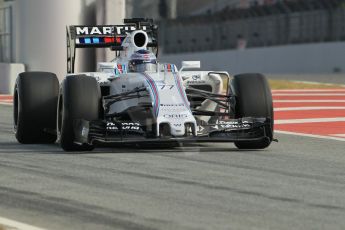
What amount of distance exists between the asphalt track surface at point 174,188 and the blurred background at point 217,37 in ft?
36.3

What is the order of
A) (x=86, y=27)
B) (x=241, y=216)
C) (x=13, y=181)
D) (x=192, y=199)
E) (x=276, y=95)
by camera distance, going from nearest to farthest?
(x=241, y=216) < (x=192, y=199) < (x=13, y=181) < (x=86, y=27) < (x=276, y=95)

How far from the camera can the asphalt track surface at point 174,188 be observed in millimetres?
6371

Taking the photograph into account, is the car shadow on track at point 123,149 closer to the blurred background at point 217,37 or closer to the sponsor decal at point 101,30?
the sponsor decal at point 101,30

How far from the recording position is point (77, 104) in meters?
10.3

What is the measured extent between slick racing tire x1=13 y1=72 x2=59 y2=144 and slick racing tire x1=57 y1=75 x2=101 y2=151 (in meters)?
0.92

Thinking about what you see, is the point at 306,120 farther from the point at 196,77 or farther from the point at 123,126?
the point at 123,126

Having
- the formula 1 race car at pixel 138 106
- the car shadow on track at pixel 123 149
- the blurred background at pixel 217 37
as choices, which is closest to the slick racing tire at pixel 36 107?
the formula 1 race car at pixel 138 106

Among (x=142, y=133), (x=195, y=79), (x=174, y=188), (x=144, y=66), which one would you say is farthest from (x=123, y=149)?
(x=174, y=188)

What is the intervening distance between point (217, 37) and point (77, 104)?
3137 cm

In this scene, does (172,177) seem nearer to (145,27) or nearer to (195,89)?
(195,89)

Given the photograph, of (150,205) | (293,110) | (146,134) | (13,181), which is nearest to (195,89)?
(146,134)

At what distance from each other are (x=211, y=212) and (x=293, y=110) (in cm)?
1075

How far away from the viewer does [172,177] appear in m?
8.40

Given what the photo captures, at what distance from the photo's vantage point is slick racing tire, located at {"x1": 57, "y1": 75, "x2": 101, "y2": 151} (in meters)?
10.3
